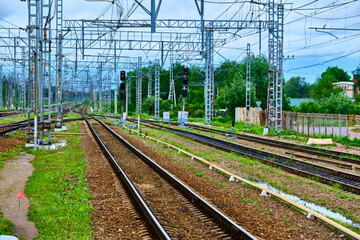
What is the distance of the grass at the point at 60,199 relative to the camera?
7.68m

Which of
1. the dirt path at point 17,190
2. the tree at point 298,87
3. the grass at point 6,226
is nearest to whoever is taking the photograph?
the grass at point 6,226

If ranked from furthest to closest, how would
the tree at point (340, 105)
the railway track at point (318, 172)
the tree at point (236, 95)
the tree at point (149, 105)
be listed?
the tree at point (149, 105) → the tree at point (340, 105) → the tree at point (236, 95) → the railway track at point (318, 172)

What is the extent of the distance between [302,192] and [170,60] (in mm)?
Answer: 42468

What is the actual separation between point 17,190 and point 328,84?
10534 cm

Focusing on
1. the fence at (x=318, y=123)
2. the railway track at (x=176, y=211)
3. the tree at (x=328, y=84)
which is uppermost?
the tree at (x=328, y=84)

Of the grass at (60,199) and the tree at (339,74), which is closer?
the grass at (60,199)

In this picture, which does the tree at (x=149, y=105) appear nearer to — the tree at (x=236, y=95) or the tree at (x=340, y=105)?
the tree at (x=236, y=95)

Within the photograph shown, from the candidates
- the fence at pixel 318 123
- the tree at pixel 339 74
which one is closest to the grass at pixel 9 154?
the fence at pixel 318 123

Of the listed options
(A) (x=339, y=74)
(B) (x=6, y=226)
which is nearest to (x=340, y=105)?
(B) (x=6, y=226)

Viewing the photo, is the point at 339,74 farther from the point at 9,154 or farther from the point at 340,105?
the point at 9,154

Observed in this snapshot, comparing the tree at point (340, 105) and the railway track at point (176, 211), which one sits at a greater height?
the tree at point (340, 105)

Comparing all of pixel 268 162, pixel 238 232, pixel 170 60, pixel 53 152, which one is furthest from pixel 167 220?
pixel 170 60

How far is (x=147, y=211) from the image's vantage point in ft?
28.1

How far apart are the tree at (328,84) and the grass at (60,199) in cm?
7678
